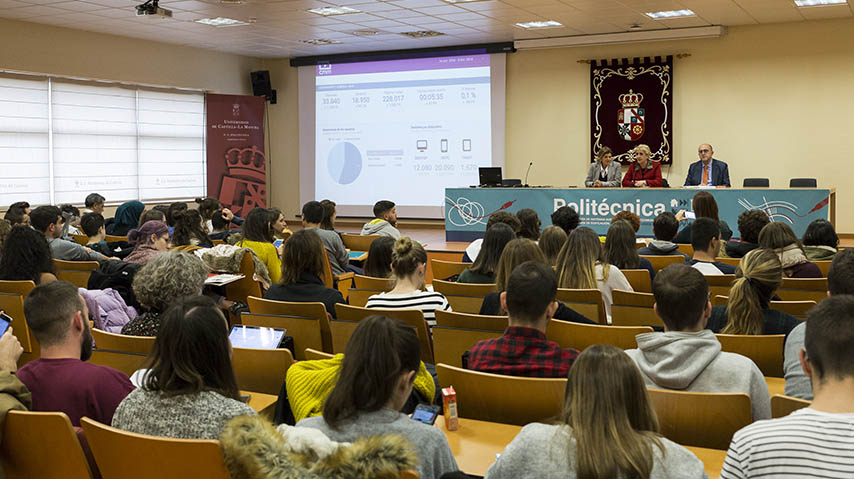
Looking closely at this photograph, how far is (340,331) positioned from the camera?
13.5 feet

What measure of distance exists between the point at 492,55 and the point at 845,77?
561 cm

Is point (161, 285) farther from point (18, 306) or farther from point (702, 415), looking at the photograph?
point (702, 415)

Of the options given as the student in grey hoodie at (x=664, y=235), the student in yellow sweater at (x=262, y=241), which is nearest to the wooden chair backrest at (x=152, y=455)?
the student in yellow sweater at (x=262, y=241)

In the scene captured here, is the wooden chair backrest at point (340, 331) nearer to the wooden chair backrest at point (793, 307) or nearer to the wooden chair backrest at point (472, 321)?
the wooden chair backrest at point (472, 321)

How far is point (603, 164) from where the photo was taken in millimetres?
10844

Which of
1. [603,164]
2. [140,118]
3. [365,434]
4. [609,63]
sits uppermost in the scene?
[609,63]

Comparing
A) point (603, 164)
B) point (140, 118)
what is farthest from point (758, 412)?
point (140, 118)

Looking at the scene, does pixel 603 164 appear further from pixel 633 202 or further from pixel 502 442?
pixel 502 442

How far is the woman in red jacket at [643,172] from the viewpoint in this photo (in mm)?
10289

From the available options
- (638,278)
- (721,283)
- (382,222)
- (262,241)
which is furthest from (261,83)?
(721,283)

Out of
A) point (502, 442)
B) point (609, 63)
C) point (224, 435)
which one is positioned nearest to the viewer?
point (224, 435)

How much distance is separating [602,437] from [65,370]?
1.74 meters

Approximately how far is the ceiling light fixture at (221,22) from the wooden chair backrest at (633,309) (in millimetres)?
8740

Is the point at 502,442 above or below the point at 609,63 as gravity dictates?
below
